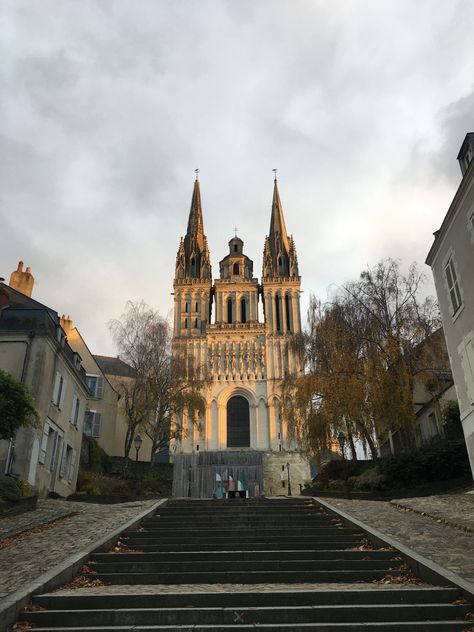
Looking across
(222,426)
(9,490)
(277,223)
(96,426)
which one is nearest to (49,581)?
(9,490)

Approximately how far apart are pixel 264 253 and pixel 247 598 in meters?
51.0

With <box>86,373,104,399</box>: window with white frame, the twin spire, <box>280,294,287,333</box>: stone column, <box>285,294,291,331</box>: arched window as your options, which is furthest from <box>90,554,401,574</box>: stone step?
the twin spire

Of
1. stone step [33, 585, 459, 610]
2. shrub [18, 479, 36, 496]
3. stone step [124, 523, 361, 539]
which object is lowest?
stone step [33, 585, 459, 610]

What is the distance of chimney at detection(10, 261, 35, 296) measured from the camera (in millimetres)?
30547

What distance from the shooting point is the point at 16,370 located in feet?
61.5

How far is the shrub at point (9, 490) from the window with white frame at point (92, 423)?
62.2 ft

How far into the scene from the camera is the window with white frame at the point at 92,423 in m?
33.6

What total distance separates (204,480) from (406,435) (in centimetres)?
1955

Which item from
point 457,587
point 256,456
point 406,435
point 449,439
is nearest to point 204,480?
point 256,456

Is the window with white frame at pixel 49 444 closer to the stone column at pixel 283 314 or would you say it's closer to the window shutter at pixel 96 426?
the window shutter at pixel 96 426

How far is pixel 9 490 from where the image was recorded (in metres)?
14.3

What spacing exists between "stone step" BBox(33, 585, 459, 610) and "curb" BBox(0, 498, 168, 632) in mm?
236

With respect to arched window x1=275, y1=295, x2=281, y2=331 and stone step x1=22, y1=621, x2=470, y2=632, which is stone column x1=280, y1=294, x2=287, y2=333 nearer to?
arched window x1=275, y1=295, x2=281, y2=331

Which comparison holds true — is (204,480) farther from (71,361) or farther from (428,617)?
(428,617)
